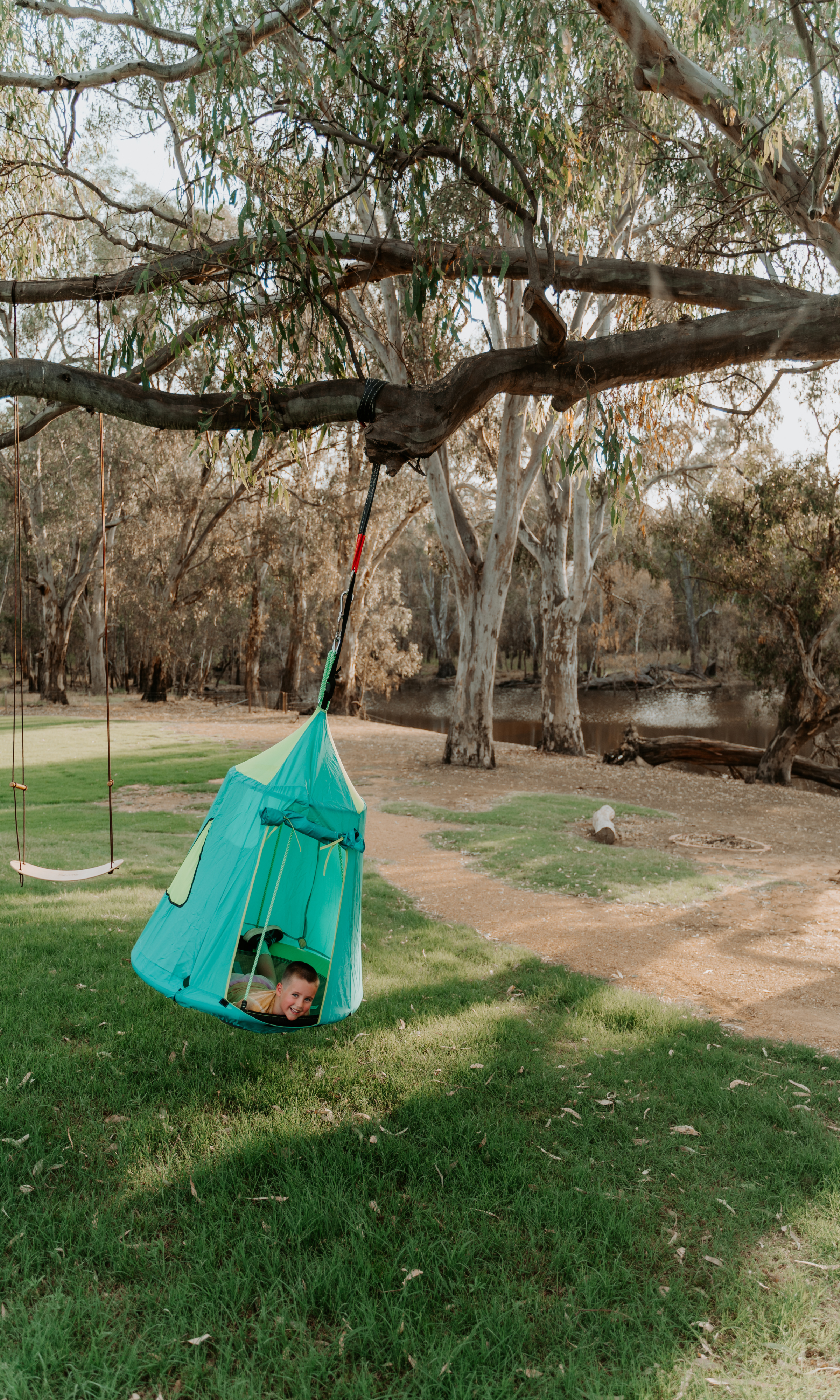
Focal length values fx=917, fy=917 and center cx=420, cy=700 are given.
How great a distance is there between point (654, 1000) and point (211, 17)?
4750mm

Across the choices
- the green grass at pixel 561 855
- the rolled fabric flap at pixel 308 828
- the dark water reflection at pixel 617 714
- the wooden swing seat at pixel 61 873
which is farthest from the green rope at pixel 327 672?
the dark water reflection at pixel 617 714

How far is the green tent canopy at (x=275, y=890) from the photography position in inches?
102

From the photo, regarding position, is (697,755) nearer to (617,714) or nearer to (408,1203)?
(617,714)

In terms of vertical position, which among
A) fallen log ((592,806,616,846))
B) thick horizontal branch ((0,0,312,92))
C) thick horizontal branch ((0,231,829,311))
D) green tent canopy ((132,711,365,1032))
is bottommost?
fallen log ((592,806,616,846))

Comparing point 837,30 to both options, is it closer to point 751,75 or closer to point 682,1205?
point 751,75

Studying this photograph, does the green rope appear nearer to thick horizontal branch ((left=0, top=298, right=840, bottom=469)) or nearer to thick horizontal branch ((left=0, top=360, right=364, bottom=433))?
thick horizontal branch ((left=0, top=298, right=840, bottom=469))

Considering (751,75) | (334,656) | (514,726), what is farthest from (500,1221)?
(514,726)

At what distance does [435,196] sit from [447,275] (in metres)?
1.17

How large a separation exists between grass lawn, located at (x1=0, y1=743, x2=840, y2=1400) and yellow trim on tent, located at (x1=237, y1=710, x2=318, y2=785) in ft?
3.17

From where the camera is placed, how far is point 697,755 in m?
13.4

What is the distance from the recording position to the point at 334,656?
292 centimetres

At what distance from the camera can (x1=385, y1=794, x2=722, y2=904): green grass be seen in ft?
20.0

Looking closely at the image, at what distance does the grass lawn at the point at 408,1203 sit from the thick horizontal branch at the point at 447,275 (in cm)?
273

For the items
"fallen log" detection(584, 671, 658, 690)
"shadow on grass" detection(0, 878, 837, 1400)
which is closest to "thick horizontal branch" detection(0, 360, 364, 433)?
"shadow on grass" detection(0, 878, 837, 1400)
